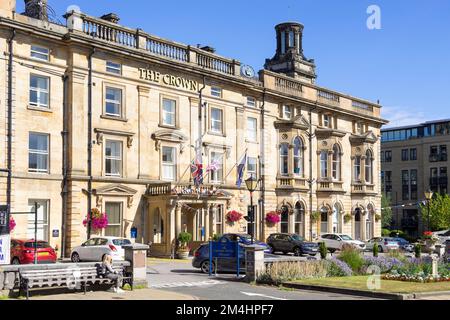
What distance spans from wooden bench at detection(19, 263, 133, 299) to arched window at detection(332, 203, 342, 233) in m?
34.9

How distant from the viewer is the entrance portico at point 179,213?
38.7 m

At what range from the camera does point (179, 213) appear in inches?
1537

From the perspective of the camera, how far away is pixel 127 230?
38.1m

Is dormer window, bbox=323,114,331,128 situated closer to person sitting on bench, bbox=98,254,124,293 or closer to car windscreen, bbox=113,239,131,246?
car windscreen, bbox=113,239,131,246

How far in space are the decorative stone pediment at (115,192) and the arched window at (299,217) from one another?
16.9 meters

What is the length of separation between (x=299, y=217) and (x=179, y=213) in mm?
15274

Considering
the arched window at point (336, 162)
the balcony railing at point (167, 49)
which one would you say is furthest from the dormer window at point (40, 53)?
the arched window at point (336, 162)

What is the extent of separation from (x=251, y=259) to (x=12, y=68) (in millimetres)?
16404

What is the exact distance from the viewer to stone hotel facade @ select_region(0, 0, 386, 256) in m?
34.0

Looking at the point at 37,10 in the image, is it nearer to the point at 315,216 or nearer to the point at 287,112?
the point at 287,112

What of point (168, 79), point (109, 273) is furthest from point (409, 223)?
point (109, 273)

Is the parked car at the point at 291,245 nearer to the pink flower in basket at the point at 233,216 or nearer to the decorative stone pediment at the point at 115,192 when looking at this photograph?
the pink flower in basket at the point at 233,216
